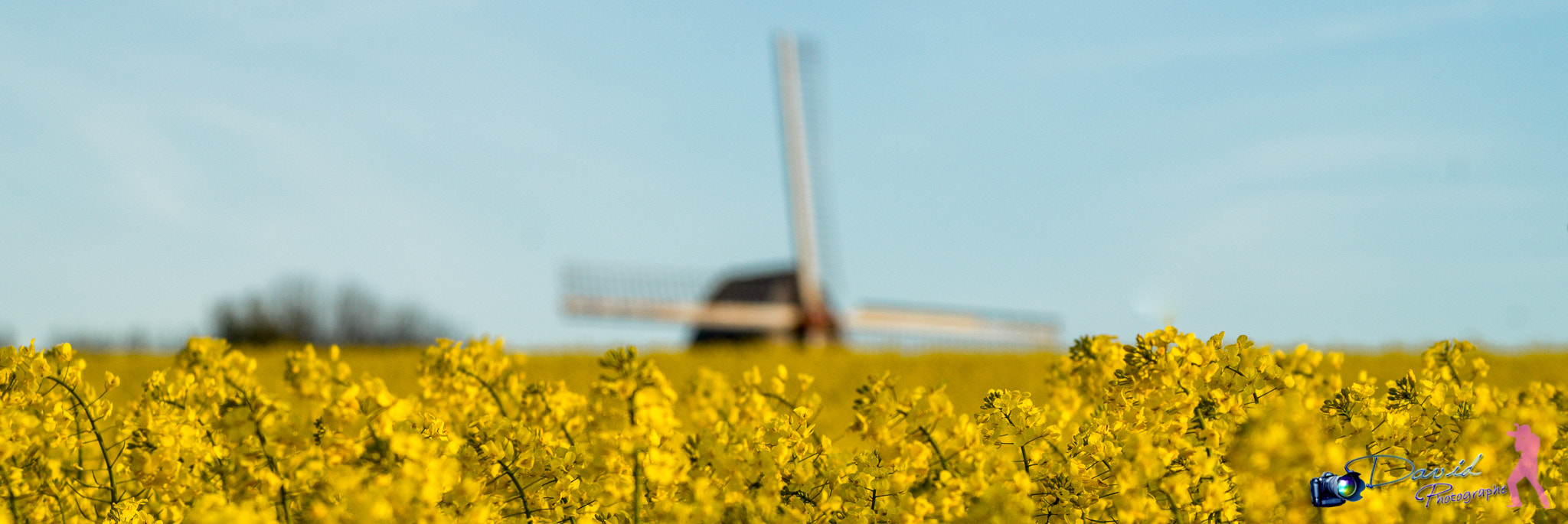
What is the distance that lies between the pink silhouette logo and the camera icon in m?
0.61

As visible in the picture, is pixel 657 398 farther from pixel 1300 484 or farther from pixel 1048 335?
pixel 1048 335

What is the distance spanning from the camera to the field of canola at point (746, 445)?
3.71m

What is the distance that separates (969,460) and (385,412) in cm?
215

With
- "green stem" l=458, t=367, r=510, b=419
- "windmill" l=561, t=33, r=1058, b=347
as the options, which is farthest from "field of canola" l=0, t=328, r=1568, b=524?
"windmill" l=561, t=33, r=1058, b=347

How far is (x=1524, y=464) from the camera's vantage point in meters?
4.12

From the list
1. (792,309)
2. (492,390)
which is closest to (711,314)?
(792,309)

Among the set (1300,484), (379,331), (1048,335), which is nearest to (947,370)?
(1300,484)

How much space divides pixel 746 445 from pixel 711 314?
74.0ft

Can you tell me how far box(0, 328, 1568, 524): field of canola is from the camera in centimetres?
371

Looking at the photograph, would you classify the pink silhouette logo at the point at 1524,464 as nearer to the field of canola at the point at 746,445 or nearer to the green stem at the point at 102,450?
the field of canola at the point at 746,445

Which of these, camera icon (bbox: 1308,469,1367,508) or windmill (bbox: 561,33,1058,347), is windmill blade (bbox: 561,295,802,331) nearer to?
windmill (bbox: 561,33,1058,347)

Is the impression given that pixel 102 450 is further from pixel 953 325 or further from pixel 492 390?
pixel 953 325

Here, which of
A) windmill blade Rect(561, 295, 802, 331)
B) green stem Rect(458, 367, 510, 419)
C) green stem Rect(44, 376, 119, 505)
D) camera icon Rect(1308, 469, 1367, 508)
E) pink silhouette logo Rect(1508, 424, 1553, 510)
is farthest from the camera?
windmill blade Rect(561, 295, 802, 331)

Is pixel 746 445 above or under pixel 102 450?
under
